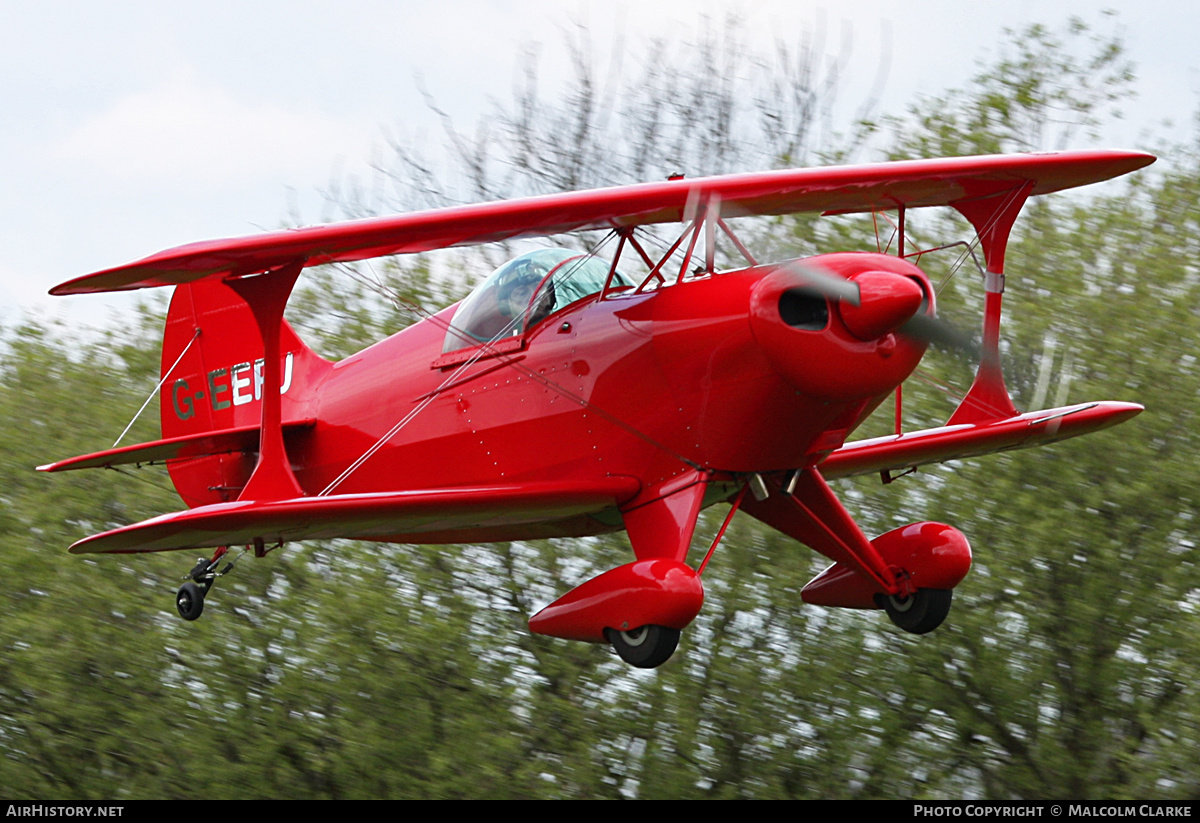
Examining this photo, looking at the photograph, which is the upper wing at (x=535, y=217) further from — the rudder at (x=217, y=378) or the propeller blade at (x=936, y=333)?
the rudder at (x=217, y=378)

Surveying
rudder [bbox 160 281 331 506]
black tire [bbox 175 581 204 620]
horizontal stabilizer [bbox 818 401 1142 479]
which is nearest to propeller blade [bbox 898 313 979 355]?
horizontal stabilizer [bbox 818 401 1142 479]

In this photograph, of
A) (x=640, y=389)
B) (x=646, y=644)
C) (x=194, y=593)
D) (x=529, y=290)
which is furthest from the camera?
(x=194, y=593)

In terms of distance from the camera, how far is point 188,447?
31.5 feet

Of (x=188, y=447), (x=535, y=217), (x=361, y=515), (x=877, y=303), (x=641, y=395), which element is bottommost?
(x=188, y=447)

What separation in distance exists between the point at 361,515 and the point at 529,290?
6.02ft

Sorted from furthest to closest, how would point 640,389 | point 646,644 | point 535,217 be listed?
point 640,389 < point 535,217 < point 646,644

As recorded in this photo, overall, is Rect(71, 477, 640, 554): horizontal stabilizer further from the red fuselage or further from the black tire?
the black tire

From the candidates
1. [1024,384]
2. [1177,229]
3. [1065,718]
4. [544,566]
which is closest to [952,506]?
[1065,718]

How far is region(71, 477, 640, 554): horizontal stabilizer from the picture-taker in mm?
6809

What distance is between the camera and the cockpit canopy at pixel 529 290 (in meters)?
8.01

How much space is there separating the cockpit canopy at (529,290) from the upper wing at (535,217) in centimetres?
51

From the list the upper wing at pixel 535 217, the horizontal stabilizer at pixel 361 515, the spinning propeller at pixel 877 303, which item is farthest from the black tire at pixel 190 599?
the spinning propeller at pixel 877 303

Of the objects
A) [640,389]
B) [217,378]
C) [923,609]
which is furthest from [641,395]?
[217,378]

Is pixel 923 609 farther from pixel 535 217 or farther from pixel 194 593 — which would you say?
pixel 194 593
